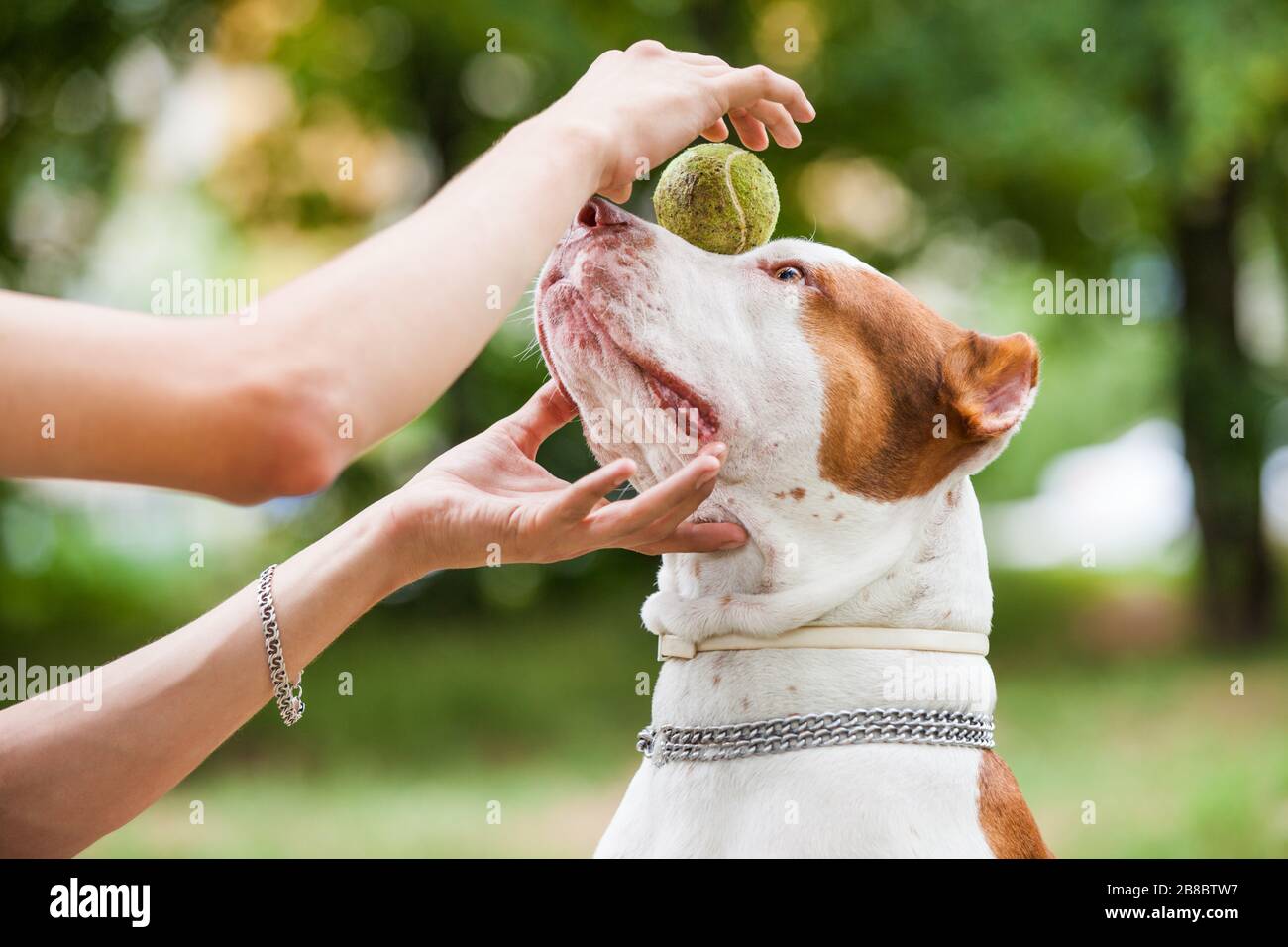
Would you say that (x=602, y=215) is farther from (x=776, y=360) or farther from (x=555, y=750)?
(x=555, y=750)

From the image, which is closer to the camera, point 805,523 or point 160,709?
point 160,709

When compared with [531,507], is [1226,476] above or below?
above

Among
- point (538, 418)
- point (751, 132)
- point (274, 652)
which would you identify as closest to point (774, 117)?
point (751, 132)

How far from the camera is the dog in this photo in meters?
1.93

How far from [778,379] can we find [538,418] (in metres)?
0.40

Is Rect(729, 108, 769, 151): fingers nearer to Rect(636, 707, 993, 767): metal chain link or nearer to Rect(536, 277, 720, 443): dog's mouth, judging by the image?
Rect(536, 277, 720, 443): dog's mouth

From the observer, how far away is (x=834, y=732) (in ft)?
6.36

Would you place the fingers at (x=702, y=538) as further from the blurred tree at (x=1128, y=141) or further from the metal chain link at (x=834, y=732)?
the blurred tree at (x=1128, y=141)

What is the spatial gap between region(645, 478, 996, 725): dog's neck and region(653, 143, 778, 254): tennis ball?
Answer: 504 mm

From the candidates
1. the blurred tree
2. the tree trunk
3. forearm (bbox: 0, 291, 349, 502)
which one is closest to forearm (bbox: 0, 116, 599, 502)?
forearm (bbox: 0, 291, 349, 502)

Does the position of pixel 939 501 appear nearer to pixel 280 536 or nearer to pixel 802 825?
pixel 802 825

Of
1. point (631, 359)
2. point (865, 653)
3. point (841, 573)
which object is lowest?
point (865, 653)

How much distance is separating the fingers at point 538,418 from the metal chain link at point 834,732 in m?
0.53

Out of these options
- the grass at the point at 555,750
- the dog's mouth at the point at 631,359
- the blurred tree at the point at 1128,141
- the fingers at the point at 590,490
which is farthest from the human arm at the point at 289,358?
the blurred tree at the point at 1128,141
